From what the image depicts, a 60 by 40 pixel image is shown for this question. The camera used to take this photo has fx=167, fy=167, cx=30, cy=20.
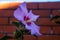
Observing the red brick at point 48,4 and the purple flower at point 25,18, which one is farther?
the red brick at point 48,4


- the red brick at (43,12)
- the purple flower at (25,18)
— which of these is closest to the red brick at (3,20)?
the red brick at (43,12)

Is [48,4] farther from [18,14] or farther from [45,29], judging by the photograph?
[18,14]

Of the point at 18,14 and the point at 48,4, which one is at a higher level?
the point at 48,4

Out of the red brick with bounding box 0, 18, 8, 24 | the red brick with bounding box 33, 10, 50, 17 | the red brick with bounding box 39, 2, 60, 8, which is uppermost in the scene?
the red brick with bounding box 39, 2, 60, 8

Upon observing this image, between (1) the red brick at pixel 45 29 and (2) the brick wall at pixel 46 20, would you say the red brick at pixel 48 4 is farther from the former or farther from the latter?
(1) the red brick at pixel 45 29

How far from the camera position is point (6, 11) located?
4.99 feet

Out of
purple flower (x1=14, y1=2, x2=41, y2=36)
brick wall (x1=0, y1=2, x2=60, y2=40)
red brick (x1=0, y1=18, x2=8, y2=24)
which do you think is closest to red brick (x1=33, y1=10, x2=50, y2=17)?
brick wall (x1=0, y1=2, x2=60, y2=40)

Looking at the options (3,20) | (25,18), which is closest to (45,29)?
(3,20)

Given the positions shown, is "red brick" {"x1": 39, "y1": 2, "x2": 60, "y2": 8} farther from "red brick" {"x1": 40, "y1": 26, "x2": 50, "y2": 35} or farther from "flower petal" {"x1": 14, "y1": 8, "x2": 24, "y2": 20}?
"flower petal" {"x1": 14, "y1": 8, "x2": 24, "y2": 20}

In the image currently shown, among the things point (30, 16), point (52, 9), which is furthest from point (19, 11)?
point (52, 9)

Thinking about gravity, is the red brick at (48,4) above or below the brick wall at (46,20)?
above

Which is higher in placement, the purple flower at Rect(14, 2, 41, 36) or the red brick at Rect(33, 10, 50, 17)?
the red brick at Rect(33, 10, 50, 17)

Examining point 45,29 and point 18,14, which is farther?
point 45,29

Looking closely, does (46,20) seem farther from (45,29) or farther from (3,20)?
(3,20)
